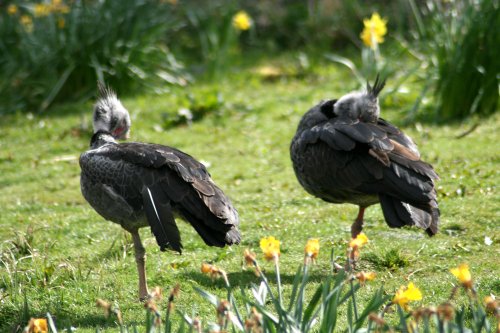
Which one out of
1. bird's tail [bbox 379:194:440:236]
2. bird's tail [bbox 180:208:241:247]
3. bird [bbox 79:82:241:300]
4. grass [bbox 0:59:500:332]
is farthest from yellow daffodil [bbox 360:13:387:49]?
bird's tail [bbox 180:208:241:247]

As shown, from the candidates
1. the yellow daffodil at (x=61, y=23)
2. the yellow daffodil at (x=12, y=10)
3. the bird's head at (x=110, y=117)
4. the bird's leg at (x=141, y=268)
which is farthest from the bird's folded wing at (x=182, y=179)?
the yellow daffodil at (x=12, y=10)

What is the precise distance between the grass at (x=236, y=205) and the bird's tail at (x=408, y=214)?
38 cm

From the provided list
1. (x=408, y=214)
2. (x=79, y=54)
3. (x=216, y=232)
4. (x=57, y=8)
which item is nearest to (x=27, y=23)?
(x=57, y=8)

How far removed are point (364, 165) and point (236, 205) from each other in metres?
2.00

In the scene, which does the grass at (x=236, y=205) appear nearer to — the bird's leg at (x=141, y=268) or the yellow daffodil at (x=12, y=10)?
the bird's leg at (x=141, y=268)

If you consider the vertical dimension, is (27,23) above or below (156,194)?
above

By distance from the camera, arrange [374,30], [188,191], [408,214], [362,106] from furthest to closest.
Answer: [374,30] < [362,106] < [408,214] < [188,191]

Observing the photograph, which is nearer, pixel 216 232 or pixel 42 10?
pixel 216 232

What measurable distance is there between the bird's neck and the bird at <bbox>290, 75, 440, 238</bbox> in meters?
1.26

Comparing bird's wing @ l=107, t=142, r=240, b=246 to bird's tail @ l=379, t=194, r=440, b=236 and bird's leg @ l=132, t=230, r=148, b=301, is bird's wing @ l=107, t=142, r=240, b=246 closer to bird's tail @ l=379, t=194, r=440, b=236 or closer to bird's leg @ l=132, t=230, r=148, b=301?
bird's leg @ l=132, t=230, r=148, b=301

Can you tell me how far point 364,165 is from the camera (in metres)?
5.36

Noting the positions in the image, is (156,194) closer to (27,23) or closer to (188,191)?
(188,191)

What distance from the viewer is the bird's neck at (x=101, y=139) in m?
5.75

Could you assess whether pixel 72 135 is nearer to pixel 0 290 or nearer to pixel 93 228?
pixel 93 228
